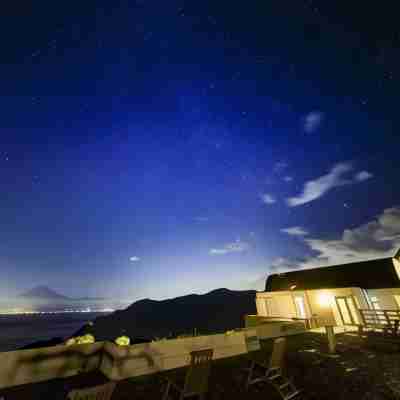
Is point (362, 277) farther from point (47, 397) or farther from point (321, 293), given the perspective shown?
point (47, 397)

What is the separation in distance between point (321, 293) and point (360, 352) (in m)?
10.6

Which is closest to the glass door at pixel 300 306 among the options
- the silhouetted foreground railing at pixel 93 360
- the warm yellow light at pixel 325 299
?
the warm yellow light at pixel 325 299

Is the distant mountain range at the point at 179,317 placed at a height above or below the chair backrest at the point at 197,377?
above

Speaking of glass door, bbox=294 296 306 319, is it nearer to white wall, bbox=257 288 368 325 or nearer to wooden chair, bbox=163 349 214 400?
white wall, bbox=257 288 368 325

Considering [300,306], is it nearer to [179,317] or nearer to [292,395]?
[292,395]

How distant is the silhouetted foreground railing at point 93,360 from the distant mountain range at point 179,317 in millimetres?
120521

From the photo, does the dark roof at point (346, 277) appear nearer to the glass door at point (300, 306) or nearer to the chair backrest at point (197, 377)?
the glass door at point (300, 306)

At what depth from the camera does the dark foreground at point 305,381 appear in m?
4.87

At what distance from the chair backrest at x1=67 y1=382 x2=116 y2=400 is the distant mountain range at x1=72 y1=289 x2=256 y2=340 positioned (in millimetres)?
125353

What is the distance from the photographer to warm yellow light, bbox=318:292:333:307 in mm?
16938

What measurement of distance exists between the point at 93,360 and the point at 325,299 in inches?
648

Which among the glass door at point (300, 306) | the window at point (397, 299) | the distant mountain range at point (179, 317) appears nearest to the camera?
the window at point (397, 299)

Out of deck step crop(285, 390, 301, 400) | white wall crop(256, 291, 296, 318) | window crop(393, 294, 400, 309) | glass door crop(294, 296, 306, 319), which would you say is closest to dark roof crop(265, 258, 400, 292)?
window crop(393, 294, 400, 309)

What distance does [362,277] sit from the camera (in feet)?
59.4
